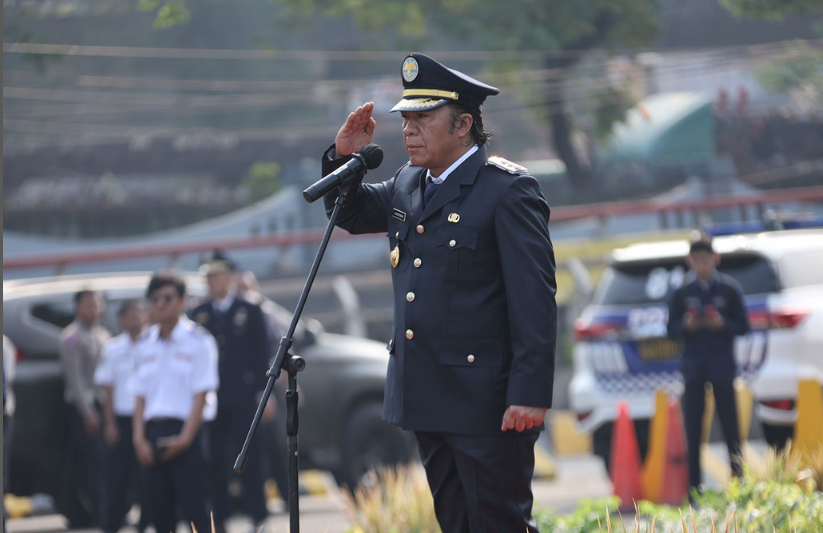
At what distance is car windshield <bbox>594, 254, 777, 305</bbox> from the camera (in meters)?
10.7

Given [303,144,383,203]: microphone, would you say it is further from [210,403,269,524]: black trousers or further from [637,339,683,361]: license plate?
[637,339,683,361]: license plate

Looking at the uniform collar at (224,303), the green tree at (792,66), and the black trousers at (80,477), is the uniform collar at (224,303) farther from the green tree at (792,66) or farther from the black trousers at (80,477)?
the green tree at (792,66)

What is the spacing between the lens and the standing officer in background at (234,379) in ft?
29.3

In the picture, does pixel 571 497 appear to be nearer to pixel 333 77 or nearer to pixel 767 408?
pixel 767 408

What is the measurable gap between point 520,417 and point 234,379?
16.8 ft

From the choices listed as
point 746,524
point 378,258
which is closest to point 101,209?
point 378,258

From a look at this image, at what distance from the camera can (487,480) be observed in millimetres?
4457

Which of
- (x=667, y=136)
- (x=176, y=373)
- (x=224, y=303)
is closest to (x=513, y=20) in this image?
(x=667, y=136)

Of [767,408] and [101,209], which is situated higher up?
[101,209]

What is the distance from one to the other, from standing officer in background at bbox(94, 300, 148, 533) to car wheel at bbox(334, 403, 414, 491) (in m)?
1.93

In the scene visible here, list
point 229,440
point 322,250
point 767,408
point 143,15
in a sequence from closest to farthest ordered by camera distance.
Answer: point 322,250 → point 229,440 → point 767,408 → point 143,15

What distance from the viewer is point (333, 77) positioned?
82.3ft

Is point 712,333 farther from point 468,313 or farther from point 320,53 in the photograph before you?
point 320,53

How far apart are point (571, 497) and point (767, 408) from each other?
2.02m
